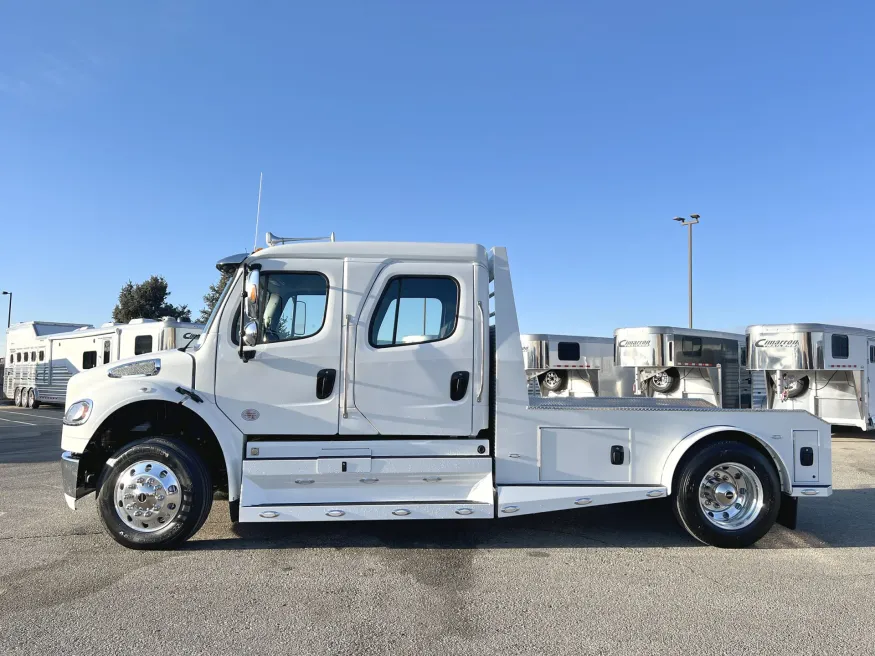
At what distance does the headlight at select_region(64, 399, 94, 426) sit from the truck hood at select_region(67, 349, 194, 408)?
0.05 m

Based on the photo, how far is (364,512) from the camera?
4.80 m

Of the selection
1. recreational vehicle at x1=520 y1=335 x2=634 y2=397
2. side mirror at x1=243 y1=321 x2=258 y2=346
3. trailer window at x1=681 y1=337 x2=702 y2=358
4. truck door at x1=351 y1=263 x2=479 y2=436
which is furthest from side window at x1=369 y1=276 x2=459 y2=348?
recreational vehicle at x1=520 y1=335 x2=634 y2=397

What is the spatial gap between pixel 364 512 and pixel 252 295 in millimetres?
1911

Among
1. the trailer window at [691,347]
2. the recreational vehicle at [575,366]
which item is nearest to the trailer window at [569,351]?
the recreational vehicle at [575,366]

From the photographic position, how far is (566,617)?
3799mm

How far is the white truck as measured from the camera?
192 inches

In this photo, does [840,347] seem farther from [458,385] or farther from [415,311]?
[415,311]

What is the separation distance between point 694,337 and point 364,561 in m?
11.0

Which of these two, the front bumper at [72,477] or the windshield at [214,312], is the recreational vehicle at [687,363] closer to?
the windshield at [214,312]

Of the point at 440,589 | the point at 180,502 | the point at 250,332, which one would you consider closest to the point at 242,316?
the point at 250,332

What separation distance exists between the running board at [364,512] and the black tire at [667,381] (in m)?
10.3

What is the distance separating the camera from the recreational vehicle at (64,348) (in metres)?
16.4

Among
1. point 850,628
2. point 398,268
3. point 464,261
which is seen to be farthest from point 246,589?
point 850,628

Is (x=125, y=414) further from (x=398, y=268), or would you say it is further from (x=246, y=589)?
(x=398, y=268)
